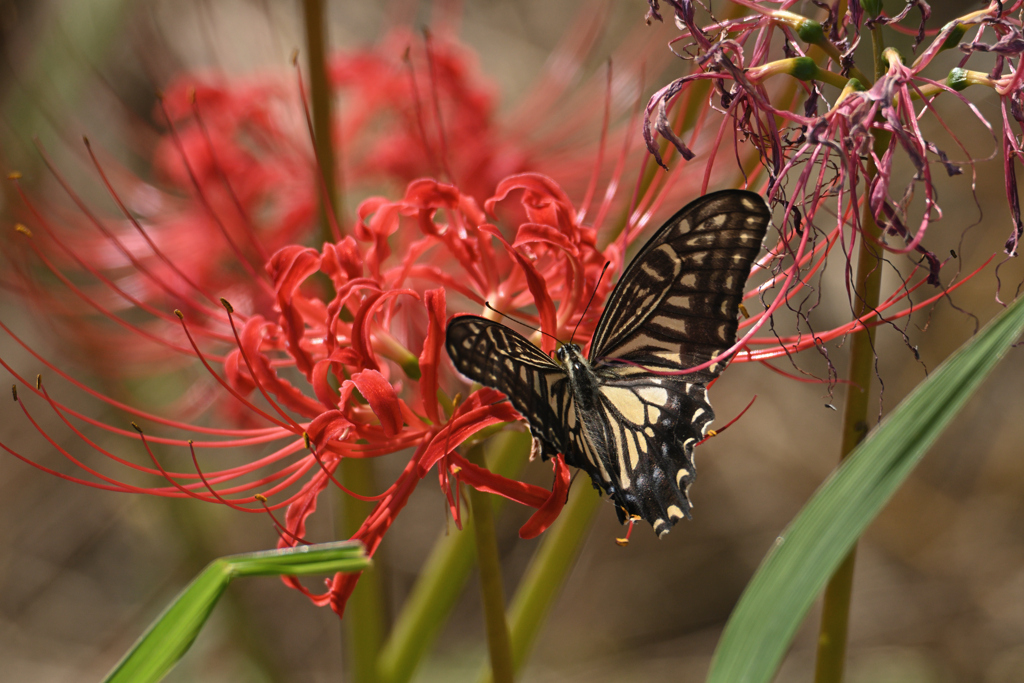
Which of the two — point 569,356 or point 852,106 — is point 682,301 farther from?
point 852,106

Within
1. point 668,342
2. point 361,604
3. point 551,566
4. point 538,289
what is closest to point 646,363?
point 668,342

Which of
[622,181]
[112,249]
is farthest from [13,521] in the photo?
[622,181]

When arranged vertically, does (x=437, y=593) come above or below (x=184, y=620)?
below

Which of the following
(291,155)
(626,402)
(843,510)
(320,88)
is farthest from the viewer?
(291,155)

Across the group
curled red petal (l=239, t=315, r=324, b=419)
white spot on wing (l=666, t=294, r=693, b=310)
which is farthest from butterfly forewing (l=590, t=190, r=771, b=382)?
curled red petal (l=239, t=315, r=324, b=419)

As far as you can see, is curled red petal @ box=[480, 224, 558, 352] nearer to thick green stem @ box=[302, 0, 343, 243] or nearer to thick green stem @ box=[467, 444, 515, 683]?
thick green stem @ box=[467, 444, 515, 683]

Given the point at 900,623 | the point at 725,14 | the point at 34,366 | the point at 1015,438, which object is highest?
the point at 725,14

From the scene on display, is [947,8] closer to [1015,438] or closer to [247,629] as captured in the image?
[1015,438]
